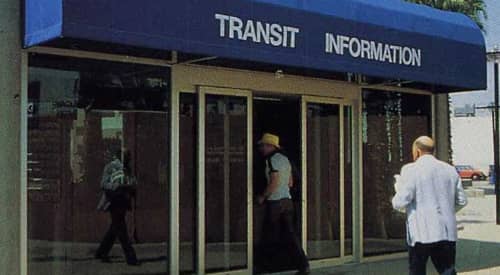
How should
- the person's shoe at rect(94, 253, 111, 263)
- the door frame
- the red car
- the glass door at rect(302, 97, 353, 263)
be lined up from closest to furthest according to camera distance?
the person's shoe at rect(94, 253, 111, 263) < the door frame < the glass door at rect(302, 97, 353, 263) < the red car

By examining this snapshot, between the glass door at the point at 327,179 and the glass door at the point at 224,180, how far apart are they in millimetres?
1090

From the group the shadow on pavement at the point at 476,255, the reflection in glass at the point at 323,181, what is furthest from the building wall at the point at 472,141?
the reflection in glass at the point at 323,181

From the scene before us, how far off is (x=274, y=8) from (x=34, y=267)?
3650mm

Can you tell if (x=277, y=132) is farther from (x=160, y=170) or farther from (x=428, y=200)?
(x=428, y=200)

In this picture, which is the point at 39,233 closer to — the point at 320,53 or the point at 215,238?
the point at 215,238

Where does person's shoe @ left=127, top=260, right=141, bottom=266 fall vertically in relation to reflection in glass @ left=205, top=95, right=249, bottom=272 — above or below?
below

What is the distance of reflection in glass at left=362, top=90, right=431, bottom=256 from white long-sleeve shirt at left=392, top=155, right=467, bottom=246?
12.7 ft

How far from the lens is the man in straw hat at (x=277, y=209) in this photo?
9.39m

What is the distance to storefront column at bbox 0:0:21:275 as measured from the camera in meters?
7.07

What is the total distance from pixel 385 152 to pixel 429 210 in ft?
14.5

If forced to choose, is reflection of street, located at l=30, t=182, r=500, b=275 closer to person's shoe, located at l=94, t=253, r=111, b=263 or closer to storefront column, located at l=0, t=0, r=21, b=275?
person's shoe, located at l=94, t=253, r=111, b=263

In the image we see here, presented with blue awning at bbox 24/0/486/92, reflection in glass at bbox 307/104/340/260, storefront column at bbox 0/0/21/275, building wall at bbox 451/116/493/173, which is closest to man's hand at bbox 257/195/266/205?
reflection in glass at bbox 307/104/340/260

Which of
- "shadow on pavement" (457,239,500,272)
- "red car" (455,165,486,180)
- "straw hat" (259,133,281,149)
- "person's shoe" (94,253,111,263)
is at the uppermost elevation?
"straw hat" (259,133,281,149)

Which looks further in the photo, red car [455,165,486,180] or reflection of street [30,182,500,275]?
red car [455,165,486,180]
